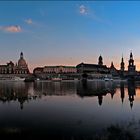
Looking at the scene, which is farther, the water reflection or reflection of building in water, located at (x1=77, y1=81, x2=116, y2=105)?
reflection of building in water, located at (x1=77, y1=81, x2=116, y2=105)

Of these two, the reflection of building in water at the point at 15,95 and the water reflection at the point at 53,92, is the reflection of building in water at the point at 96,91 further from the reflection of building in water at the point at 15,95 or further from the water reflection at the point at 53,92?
the reflection of building in water at the point at 15,95

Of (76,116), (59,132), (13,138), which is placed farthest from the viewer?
(76,116)

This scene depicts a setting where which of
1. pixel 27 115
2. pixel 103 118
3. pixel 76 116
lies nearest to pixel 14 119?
pixel 27 115

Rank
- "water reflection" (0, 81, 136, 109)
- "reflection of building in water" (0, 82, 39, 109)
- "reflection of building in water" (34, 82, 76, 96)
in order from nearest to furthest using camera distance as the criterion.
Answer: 1. "reflection of building in water" (0, 82, 39, 109)
2. "water reflection" (0, 81, 136, 109)
3. "reflection of building in water" (34, 82, 76, 96)

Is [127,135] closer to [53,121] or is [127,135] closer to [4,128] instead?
[53,121]

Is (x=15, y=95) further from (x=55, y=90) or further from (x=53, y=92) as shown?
(x=55, y=90)

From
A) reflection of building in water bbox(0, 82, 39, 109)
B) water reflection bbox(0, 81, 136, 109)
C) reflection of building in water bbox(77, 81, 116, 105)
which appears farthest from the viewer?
reflection of building in water bbox(77, 81, 116, 105)

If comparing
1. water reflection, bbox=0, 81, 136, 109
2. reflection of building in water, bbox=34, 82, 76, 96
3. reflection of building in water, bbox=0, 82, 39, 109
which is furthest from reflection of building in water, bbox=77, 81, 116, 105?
reflection of building in water, bbox=0, 82, 39, 109

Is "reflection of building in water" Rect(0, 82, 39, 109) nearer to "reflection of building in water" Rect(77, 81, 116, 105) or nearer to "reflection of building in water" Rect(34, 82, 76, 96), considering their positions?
"reflection of building in water" Rect(34, 82, 76, 96)

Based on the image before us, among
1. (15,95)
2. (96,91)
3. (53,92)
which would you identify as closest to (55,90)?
(53,92)

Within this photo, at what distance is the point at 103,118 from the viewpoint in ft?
71.0

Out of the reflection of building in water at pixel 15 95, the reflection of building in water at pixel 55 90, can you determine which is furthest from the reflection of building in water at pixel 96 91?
the reflection of building in water at pixel 15 95

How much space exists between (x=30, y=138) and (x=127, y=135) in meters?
6.39

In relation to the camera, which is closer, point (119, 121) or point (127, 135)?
point (127, 135)
